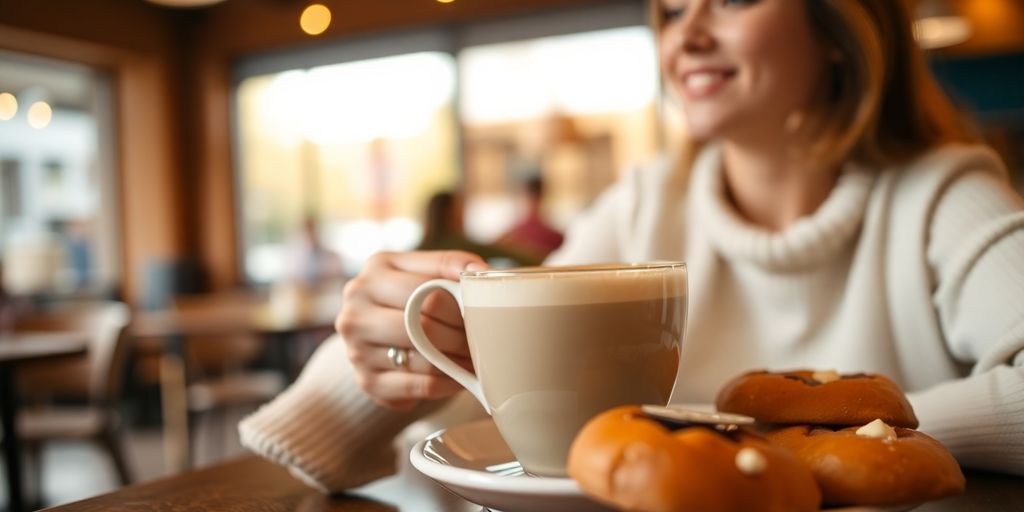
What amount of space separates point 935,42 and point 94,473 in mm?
5450

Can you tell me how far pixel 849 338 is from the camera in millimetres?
1057

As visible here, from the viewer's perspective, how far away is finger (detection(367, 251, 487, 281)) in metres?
0.62

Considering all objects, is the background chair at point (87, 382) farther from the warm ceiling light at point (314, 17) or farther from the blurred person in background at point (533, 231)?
the warm ceiling light at point (314, 17)

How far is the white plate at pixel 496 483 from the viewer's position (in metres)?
0.43

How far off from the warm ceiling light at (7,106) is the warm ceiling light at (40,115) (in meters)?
0.16

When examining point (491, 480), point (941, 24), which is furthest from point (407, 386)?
point (941, 24)

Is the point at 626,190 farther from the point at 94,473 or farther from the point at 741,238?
the point at 94,473

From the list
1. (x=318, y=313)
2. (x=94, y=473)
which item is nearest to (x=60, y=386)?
(x=94, y=473)

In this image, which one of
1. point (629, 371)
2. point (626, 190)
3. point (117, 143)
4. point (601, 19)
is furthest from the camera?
point (117, 143)

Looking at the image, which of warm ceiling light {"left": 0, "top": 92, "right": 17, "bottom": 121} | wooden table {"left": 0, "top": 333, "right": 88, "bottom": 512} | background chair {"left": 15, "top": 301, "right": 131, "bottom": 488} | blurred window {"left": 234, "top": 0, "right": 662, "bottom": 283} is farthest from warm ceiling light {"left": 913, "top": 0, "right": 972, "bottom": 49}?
warm ceiling light {"left": 0, "top": 92, "right": 17, "bottom": 121}

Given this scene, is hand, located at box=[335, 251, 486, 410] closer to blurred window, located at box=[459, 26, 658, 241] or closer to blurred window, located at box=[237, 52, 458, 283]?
blurred window, located at box=[459, 26, 658, 241]

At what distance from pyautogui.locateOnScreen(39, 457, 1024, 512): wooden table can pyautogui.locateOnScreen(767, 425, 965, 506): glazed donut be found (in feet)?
0.30

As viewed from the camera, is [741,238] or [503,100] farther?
[503,100]

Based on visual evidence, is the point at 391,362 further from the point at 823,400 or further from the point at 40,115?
the point at 40,115
